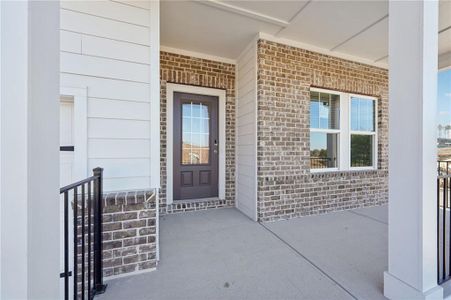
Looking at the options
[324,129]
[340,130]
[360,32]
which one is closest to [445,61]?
[360,32]

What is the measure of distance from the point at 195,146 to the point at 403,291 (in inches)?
131

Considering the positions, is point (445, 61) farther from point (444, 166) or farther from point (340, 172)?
point (340, 172)

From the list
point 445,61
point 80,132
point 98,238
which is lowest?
point 98,238

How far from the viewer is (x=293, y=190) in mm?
3619

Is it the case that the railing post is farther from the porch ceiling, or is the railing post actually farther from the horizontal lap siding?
the porch ceiling

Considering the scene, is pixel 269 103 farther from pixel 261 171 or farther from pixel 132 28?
pixel 132 28

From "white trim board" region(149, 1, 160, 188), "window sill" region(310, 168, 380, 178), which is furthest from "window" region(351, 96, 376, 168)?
"white trim board" region(149, 1, 160, 188)

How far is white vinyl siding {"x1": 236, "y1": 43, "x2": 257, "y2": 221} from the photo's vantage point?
351cm

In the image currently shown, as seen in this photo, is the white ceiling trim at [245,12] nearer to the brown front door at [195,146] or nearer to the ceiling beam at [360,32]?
the ceiling beam at [360,32]

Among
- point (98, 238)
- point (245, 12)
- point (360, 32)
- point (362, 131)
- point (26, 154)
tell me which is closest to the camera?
point (26, 154)

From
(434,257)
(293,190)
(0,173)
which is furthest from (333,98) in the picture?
(0,173)

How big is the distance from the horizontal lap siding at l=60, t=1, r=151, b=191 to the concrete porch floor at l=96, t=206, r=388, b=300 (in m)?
0.90

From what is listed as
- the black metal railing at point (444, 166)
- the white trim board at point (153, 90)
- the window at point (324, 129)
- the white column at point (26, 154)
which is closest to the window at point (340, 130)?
the window at point (324, 129)

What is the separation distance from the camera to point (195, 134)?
4070 mm
